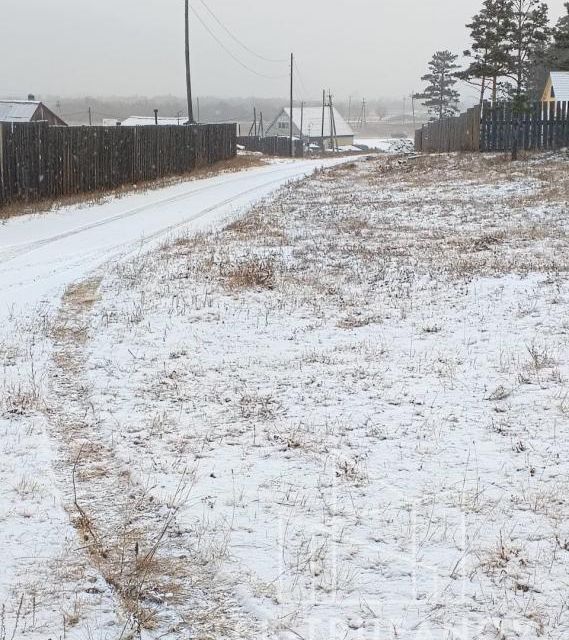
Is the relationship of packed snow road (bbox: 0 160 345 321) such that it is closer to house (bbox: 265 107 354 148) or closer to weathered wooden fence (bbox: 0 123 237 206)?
weathered wooden fence (bbox: 0 123 237 206)

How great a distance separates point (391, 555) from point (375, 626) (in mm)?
497

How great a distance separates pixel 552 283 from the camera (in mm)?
8094

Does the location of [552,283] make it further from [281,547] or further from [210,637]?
[210,637]

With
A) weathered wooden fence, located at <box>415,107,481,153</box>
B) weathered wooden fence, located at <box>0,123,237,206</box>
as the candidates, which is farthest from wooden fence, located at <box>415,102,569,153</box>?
weathered wooden fence, located at <box>0,123,237,206</box>

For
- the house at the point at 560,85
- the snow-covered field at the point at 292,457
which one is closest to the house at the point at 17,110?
the house at the point at 560,85

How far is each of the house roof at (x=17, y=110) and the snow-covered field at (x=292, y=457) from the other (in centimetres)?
4529

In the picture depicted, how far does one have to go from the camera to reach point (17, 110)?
50.2 metres

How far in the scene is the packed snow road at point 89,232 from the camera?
916 cm

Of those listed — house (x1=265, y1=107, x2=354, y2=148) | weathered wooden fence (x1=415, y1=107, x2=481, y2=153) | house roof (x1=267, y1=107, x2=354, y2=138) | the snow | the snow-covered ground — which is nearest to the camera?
the snow

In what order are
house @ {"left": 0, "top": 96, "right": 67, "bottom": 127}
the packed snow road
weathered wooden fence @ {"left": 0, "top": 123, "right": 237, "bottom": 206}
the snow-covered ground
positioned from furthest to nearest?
the snow-covered ground
house @ {"left": 0, "top": 96, "right": 67, "bottom": 127}
weathered wooden fence @ {"left": 0, "top": 123, "right": 237, "bottom": 206}
the packed snow road

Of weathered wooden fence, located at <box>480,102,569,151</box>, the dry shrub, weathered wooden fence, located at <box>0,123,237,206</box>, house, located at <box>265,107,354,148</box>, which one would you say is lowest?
the dry shrub

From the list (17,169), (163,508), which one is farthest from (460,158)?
(163,508)

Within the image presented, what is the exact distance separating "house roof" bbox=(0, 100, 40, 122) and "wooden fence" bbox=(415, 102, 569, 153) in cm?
3287

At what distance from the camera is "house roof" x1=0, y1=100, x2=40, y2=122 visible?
48875 millimetres
